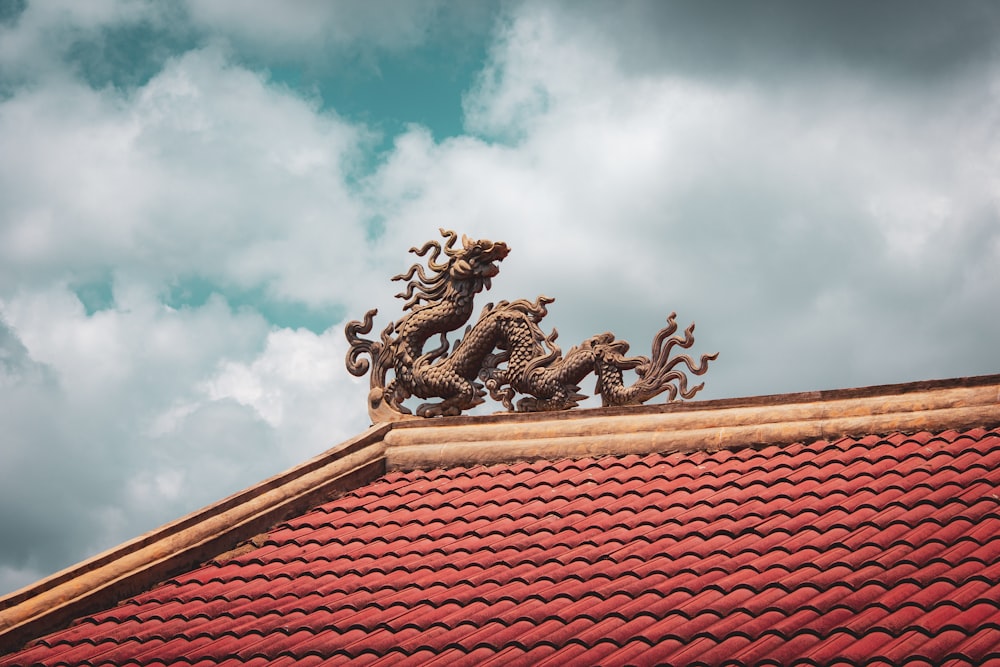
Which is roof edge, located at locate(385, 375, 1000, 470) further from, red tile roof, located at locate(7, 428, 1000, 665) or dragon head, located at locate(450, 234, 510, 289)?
dragon head, located at locate(450, 234, 510, 289)

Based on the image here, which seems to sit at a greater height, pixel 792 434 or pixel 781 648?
pixel 792 434

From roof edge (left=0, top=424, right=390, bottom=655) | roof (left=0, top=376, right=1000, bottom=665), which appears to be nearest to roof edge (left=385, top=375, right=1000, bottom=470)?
roof (left=0, top=376, right=1000, bottom=665)

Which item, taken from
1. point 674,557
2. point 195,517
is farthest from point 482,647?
point 195,517

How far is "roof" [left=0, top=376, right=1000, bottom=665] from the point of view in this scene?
651cm

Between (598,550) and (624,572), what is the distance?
48cm

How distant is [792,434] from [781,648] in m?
3.32

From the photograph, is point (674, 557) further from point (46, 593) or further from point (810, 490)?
point (46, 593)

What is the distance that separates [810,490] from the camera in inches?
325

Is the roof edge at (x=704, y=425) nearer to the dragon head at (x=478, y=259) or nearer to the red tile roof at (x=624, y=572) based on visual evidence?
the red tile roof at (x=624, y=572)

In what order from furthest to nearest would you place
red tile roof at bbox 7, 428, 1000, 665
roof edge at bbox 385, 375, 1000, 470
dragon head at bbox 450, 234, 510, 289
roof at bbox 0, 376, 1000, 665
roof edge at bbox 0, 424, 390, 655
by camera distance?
1. dragon head at bbox 450, 234, 510, 289
2. roof edge at bbox 385, 375, 1000, 470
3. roof edge at bbox 0, 424, 390, 655
4. roof at bbox 0, 376, 1000, 665
5. red tile roof at bbox 7, 428, 1000, 665

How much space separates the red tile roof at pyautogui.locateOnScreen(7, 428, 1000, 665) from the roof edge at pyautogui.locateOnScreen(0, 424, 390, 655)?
124mm

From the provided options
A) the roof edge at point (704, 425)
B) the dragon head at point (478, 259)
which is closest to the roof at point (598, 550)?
the roof edge at point (704, 425)

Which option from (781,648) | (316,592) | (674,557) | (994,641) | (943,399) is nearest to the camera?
(994,641)

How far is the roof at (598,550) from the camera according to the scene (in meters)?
6.51
